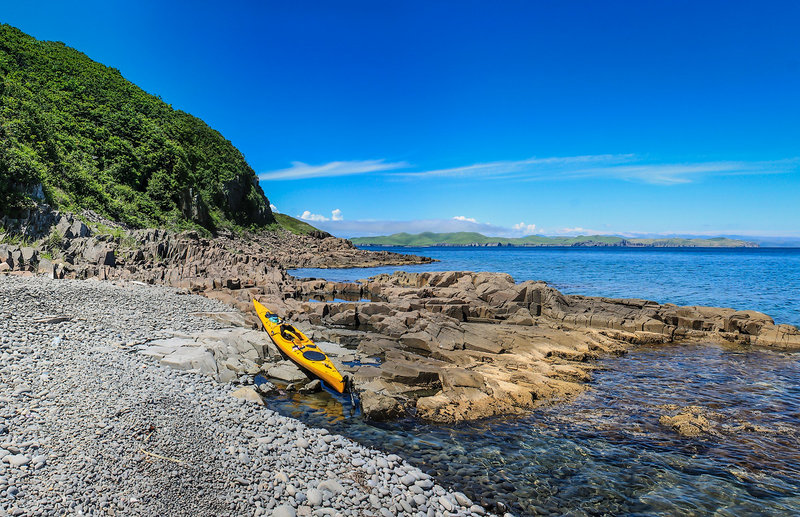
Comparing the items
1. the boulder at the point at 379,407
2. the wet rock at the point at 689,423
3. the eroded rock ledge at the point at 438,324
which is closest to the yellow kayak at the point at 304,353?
the eroded rock ledge at the point at 438,324

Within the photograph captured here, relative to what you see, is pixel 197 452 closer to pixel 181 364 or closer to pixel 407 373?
pixel 181 364

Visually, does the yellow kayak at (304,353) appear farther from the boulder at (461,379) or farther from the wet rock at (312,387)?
the boulder at (461,379)

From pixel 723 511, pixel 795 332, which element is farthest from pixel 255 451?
pixel 795 332

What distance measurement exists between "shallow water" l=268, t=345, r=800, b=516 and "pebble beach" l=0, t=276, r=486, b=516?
159 cm

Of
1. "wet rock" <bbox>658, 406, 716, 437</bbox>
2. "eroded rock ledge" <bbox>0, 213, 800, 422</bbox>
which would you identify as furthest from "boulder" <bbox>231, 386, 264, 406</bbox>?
"wet rock" <bbox>658, 406, 716, 437</bbox>

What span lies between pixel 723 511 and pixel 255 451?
10529 mm

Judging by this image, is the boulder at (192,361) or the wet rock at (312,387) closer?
the boulder at (192,361)

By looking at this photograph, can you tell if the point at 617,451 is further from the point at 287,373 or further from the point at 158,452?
the point at 158,452

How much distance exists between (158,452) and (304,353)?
8.42 m

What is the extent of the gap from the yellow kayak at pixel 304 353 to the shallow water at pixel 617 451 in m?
0.83

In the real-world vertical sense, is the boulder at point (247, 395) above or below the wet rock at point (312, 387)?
above

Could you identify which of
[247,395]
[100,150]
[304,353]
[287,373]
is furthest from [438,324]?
[100,150]

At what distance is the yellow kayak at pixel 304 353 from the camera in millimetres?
15945

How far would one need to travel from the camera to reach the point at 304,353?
1748 centimetres
